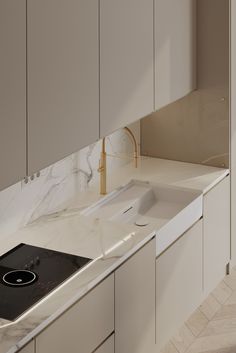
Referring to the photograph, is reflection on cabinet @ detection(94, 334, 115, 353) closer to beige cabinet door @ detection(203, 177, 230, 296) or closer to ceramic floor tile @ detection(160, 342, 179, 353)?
ceramic floor tile @ detection(160, 342, 179, 353)

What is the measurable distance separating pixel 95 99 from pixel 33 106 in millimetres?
522

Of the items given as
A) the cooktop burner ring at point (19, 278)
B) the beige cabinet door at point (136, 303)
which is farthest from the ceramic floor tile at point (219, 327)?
the cooktop burner ring at point (19, 278)

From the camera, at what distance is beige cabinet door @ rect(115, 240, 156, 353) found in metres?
4.08

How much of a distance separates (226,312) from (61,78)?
2.05m

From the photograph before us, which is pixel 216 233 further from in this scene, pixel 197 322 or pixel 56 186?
pixel 56 186

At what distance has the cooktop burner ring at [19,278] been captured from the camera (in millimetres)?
3701

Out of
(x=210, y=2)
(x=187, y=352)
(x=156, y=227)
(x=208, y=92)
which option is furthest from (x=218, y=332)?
(x=210, y=2)

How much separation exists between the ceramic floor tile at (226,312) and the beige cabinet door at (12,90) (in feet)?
6.51

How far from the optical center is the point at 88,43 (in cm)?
391

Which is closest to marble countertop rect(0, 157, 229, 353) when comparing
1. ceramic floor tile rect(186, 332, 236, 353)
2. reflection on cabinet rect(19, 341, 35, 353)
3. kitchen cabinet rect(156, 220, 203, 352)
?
reflection on cabinet rect(19, 341, 35, 353)

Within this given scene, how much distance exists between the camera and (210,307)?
5168 millimetres

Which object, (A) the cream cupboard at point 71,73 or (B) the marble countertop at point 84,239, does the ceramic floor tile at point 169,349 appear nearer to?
(B) the marble countertop at point 84,239

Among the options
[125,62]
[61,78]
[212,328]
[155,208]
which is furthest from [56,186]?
[212,328]

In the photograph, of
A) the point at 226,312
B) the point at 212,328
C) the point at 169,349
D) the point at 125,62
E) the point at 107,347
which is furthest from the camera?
the point at 226,312
